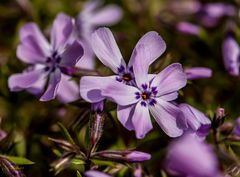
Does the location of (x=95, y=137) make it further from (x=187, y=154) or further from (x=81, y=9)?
(x=81, y=9)

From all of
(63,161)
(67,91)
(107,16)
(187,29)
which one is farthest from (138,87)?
(107,16)

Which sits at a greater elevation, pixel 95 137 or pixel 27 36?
pixel 27 36

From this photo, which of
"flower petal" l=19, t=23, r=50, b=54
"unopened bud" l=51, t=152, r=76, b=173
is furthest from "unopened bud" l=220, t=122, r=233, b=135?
"flower petal" l=19, t=23, r=50, b=54

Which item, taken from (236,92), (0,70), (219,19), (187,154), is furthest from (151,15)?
(187,154)

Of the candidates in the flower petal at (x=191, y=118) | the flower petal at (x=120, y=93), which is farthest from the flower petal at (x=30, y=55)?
the flower petal at (x=191, y=118)

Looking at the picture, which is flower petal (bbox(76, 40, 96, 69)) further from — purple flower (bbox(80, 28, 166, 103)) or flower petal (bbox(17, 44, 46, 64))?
purple flower (bbox(80, 28, 166, 103))
